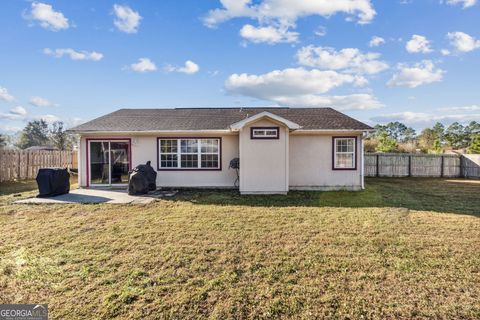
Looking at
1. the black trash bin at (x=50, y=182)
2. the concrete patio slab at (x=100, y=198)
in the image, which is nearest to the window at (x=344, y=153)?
the concrete patio slab at (x=100, y=198)

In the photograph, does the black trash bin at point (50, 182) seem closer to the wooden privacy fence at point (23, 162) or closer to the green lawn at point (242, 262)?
the green lawn at point (242, 262)

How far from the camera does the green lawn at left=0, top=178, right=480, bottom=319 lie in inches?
122

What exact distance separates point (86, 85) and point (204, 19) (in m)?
11.2

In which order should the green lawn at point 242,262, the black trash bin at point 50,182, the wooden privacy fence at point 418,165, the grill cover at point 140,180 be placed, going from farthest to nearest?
the wooden privacy fence at point 418,165 → the grill cover at point 140,180 → the black trash bin at point 50,182 → the green lawn at point 242,262

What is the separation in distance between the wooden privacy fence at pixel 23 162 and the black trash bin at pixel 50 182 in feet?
22.8

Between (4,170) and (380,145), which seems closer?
(4,170)

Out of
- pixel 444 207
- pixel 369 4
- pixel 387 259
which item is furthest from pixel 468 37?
pixel 387 259

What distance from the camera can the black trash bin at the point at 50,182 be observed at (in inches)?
379

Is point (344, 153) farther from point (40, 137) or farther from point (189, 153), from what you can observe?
point (40, 137)

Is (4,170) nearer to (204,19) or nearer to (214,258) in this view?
(204,19)

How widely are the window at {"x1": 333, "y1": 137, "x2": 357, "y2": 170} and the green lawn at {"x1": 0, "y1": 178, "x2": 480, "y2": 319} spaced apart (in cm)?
393

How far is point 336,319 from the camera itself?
9.43 ft

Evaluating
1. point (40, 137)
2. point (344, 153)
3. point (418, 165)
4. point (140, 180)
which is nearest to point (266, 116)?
point (344, 153)

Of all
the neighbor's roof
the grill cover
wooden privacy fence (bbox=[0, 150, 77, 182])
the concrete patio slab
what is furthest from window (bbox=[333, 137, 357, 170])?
wooden privacy fence (bbox=[0, 150, 77, 182])
